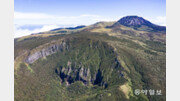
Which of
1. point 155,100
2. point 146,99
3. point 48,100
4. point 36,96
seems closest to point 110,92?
point 146,99

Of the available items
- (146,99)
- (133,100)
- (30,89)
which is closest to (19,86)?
A: (30,89)

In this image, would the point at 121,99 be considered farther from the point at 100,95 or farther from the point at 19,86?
the point at 19,86

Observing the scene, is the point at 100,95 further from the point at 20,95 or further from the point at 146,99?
the point at 20,95

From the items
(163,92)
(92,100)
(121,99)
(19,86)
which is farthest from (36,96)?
(163,92)

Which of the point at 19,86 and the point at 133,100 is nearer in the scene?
the point at 133,100

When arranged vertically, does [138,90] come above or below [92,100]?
above

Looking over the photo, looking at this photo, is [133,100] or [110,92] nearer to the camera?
[133,100]

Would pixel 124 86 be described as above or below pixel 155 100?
above
